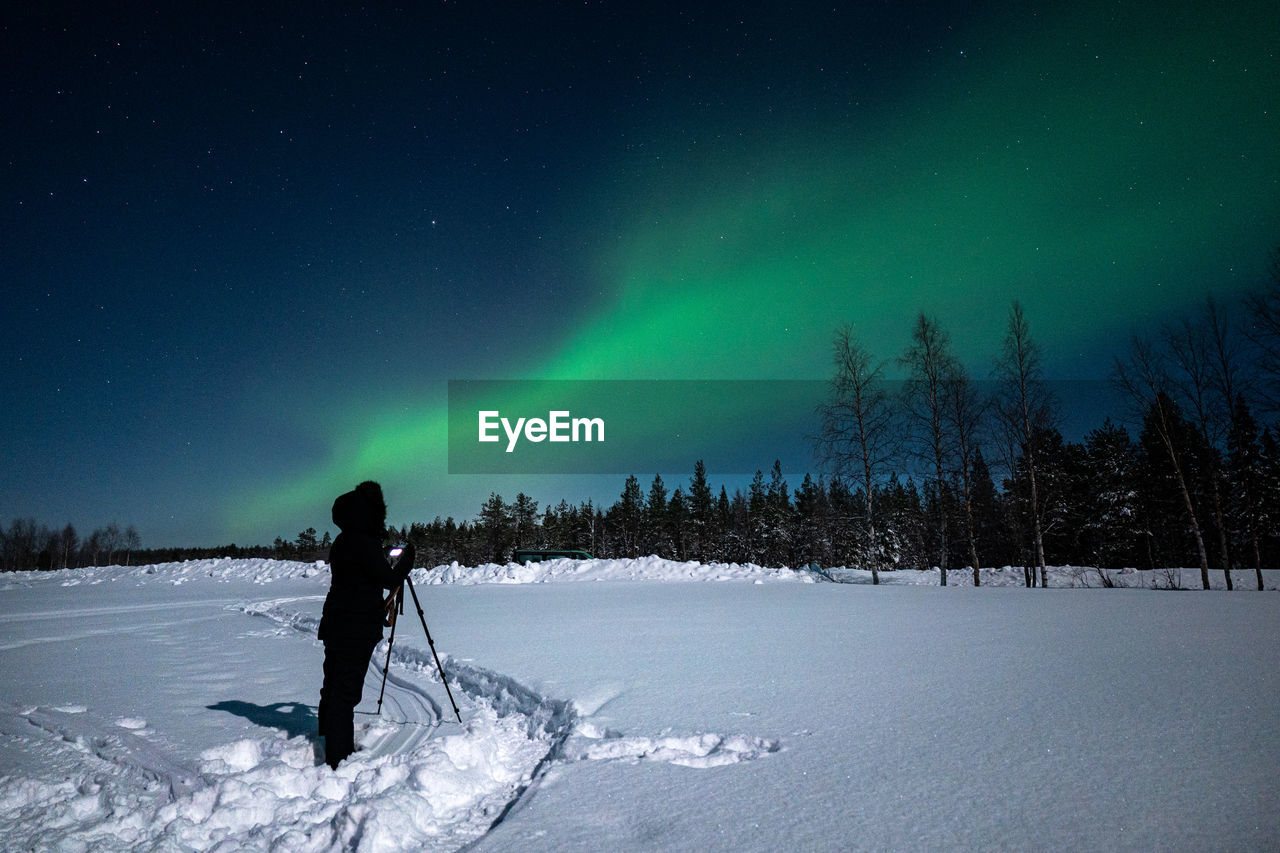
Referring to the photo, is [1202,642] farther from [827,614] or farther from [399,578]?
[399,578]

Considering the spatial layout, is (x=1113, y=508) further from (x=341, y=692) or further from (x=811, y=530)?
(x=341, y=692)

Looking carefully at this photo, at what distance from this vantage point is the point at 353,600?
14.3 feet

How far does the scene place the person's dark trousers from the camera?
12.9 ft

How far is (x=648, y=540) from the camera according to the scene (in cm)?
7638

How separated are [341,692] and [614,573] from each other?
A: 19631 millimetres

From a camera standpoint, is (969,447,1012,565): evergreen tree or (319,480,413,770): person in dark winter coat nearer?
(319,480,413,770): person in dark winter coat

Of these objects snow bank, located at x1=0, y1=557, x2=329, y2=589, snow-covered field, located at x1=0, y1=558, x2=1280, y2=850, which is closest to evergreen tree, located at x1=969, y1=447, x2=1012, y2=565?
snow-covered field, located at x1=0, y1=558, x2=1280, y2=850

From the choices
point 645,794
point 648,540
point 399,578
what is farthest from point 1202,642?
point 648,540

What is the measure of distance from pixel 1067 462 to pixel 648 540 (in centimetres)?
4719

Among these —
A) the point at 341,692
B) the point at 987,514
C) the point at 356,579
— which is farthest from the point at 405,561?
the point at 987,514

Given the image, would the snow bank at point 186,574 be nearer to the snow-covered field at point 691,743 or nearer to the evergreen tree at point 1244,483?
the snow-covered field at point 691,743

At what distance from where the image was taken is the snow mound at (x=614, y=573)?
21453mm

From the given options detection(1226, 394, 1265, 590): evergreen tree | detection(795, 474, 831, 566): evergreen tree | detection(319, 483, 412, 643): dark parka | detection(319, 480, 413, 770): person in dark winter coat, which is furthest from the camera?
detection(795, 474, 831, 566): evergreen tree

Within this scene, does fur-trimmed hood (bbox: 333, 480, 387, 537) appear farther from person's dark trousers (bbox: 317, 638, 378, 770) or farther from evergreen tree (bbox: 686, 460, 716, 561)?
evergreen tree (bbox: 686, 460, 716, 561)
